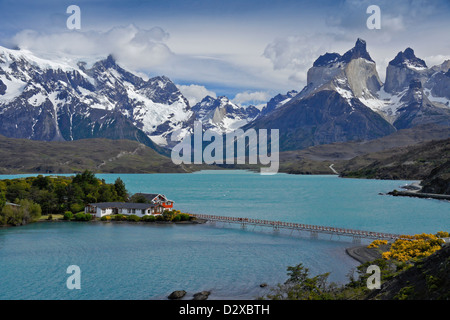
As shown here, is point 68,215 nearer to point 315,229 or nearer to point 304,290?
point 315,229

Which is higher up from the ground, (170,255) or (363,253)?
(363,253)

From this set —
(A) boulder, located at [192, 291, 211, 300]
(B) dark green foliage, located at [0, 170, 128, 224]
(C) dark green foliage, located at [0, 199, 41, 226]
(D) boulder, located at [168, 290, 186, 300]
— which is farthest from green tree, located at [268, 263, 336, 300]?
(B) dark green foliage, located at [0, 170, 128, 224]

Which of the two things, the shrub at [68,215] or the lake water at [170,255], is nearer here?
the lake water at [170,255]

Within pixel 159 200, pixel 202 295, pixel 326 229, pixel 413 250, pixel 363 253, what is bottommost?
pixel 363 253

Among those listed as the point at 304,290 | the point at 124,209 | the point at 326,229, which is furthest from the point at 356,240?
the point at 124,209

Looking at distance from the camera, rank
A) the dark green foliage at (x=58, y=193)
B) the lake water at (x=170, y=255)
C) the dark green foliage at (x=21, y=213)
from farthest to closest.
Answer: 1. the dark green foliage at (x=58, y=193)
2. the dark green foliage at (x=21, y=213)
3. the lake water at (x=170, y=255)

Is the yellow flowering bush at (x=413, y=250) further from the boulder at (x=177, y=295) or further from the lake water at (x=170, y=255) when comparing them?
the boulder at (x=177, y=295)

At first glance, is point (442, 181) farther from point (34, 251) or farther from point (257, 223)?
point (34, 251)

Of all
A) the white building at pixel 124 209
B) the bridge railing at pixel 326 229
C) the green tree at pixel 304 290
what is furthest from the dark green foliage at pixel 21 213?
the green tree at pixel 304 290

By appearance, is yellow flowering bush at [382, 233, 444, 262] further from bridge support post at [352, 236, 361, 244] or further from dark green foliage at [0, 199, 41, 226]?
dark green foliage at [0, 199, 41, 226]

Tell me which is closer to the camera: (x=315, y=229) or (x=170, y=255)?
(x=170, y=255)

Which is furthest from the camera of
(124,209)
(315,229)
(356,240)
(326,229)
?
(124,209)

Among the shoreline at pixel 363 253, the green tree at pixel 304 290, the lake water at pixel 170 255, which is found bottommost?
the lake water at pixel 170 255
